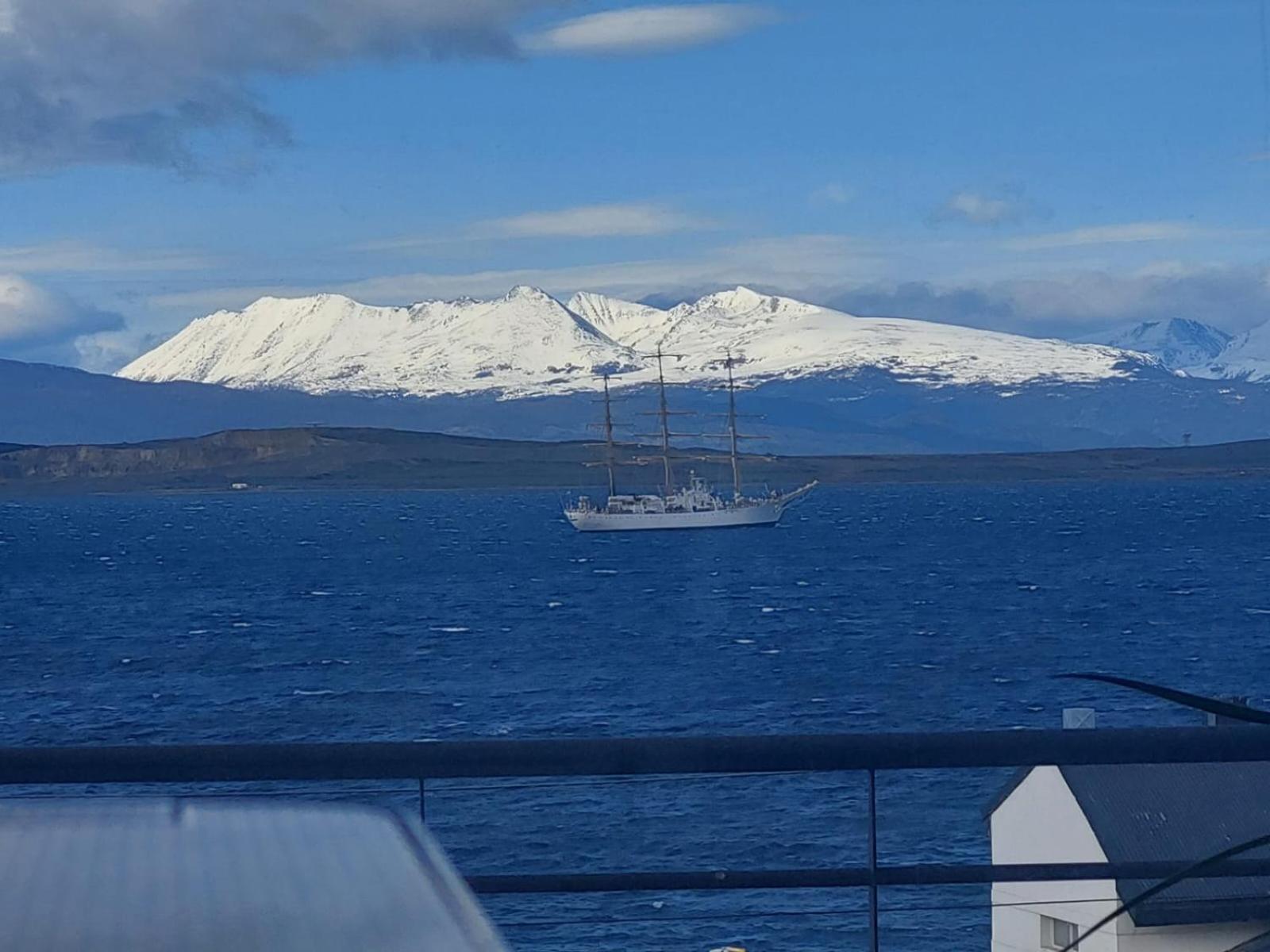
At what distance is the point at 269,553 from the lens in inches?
4181

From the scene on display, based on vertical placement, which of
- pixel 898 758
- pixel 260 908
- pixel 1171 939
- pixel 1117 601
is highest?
pixel 260 908

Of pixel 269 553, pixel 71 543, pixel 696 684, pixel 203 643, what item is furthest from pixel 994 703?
pixel 71 543

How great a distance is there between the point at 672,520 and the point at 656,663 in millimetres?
71312

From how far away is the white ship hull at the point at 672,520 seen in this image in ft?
400

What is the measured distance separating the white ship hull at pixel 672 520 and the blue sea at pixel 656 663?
6.27 m

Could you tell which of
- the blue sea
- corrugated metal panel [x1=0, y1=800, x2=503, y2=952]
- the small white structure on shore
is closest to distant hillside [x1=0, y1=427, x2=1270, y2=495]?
the blue sea

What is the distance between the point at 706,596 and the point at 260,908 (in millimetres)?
75611

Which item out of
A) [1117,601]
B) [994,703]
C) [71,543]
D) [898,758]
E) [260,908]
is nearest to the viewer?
[260,908]

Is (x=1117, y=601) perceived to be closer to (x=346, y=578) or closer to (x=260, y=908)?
(x=346, y=578)

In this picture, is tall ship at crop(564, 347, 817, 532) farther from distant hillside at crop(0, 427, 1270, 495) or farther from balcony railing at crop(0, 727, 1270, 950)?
balcony railing at crop(0, 727, 1270, 950)

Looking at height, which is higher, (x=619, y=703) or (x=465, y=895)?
(x=465, y=895)

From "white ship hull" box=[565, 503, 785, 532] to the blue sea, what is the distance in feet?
20.6

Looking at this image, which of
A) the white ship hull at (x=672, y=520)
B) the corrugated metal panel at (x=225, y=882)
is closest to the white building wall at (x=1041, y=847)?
the corrugated metal panel at (x=225, y=882)

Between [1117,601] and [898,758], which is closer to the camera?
[898,758]
